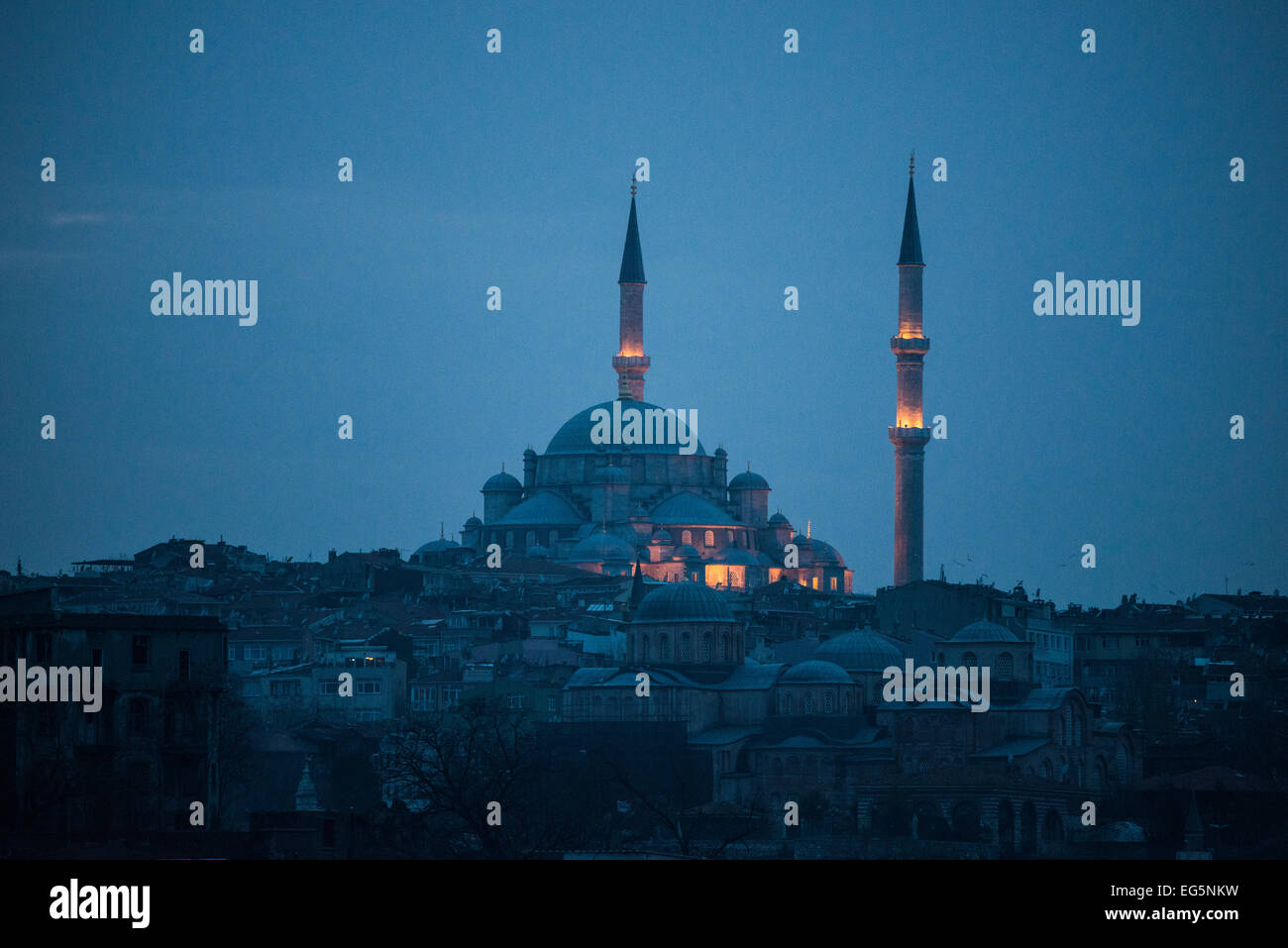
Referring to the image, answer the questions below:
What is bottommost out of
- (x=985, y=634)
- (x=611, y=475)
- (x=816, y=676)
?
(x=816, y=676)

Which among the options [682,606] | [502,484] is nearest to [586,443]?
[502,484]

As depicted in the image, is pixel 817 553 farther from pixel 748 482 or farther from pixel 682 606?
pixel 682 606

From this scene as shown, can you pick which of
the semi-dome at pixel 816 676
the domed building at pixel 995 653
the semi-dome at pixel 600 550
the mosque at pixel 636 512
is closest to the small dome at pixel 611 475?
the mosque at pixel 636 512

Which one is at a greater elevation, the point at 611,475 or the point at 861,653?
the point at 611,475

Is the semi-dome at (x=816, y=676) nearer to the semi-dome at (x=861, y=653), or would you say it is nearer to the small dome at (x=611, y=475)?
the semi-dome at (x=861, y=653)

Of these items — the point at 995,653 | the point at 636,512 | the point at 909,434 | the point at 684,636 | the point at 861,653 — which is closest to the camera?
the point at 995,653
